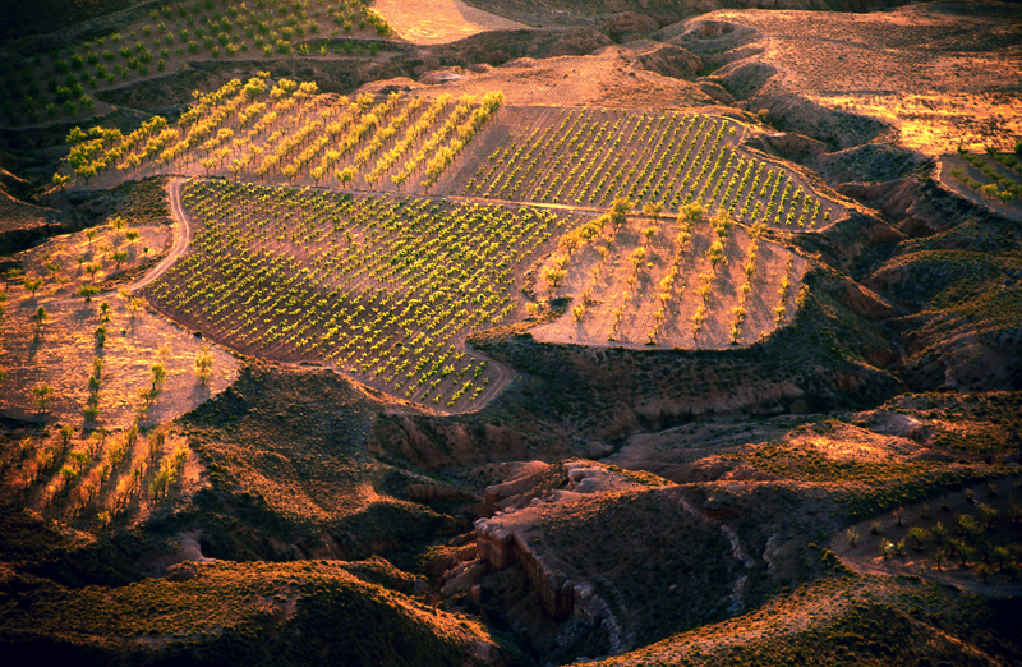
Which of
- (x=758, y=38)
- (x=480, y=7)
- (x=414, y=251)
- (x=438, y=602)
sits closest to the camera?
(x=438, y=602)

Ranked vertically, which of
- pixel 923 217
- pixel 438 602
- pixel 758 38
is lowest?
pixel 438 602

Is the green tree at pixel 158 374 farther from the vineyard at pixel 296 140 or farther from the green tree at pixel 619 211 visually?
the green tree at pixel 619 211

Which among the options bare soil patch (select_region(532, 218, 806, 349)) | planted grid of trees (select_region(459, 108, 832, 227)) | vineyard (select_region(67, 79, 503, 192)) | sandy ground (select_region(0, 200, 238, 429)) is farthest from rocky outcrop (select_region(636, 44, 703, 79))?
sandy ground (select_region(0, 200, 238, 429))

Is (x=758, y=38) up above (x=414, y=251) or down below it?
above

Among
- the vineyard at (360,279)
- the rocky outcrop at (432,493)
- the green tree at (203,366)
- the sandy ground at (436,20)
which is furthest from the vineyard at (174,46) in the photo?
the rocky outcrop at (432,493)

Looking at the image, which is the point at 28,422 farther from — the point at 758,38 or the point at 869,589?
the point at 758,38

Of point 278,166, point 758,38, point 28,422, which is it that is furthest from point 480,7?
point 28,422

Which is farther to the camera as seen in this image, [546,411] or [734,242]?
[734,242]

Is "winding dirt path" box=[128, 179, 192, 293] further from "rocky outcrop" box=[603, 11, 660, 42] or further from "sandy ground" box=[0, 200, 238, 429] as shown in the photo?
"rocky outcrop" box=[603, 11, 660, 42]
